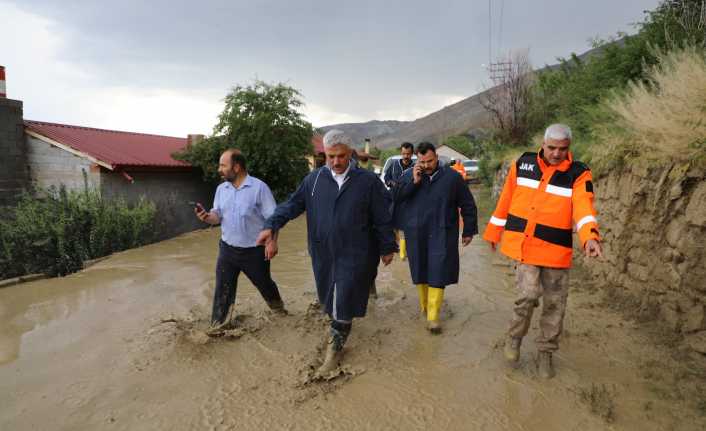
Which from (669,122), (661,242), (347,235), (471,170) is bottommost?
(661,242)

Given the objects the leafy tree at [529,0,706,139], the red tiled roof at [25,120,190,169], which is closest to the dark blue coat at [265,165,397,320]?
the leafy tree at [529,0,706,139]

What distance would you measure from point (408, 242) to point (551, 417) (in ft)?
6.94

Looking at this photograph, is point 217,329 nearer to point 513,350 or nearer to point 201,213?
point 201,213

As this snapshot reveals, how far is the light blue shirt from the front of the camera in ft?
14.5

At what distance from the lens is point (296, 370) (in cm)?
386

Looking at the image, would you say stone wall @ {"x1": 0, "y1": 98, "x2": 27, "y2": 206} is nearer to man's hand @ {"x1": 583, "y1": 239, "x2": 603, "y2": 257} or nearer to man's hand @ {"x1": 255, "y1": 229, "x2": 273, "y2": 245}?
man's hand @ {"x1": 255, "y1": 229, "x2": 273, "y2": 245}

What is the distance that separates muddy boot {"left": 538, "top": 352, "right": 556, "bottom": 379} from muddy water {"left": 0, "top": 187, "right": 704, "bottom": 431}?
3.2 inches

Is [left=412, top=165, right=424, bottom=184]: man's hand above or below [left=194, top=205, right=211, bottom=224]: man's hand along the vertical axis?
above

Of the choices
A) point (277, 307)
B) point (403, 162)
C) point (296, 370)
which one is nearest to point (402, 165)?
point (403, 162)

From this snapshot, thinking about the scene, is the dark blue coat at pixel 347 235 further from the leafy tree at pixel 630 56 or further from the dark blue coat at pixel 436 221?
the leafy tree at pixel 630 56

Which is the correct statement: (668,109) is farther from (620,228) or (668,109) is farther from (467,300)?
(467,300)

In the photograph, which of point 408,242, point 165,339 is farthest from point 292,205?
point 165,339

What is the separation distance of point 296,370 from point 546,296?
2.03m

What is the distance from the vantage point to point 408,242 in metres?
4.81
